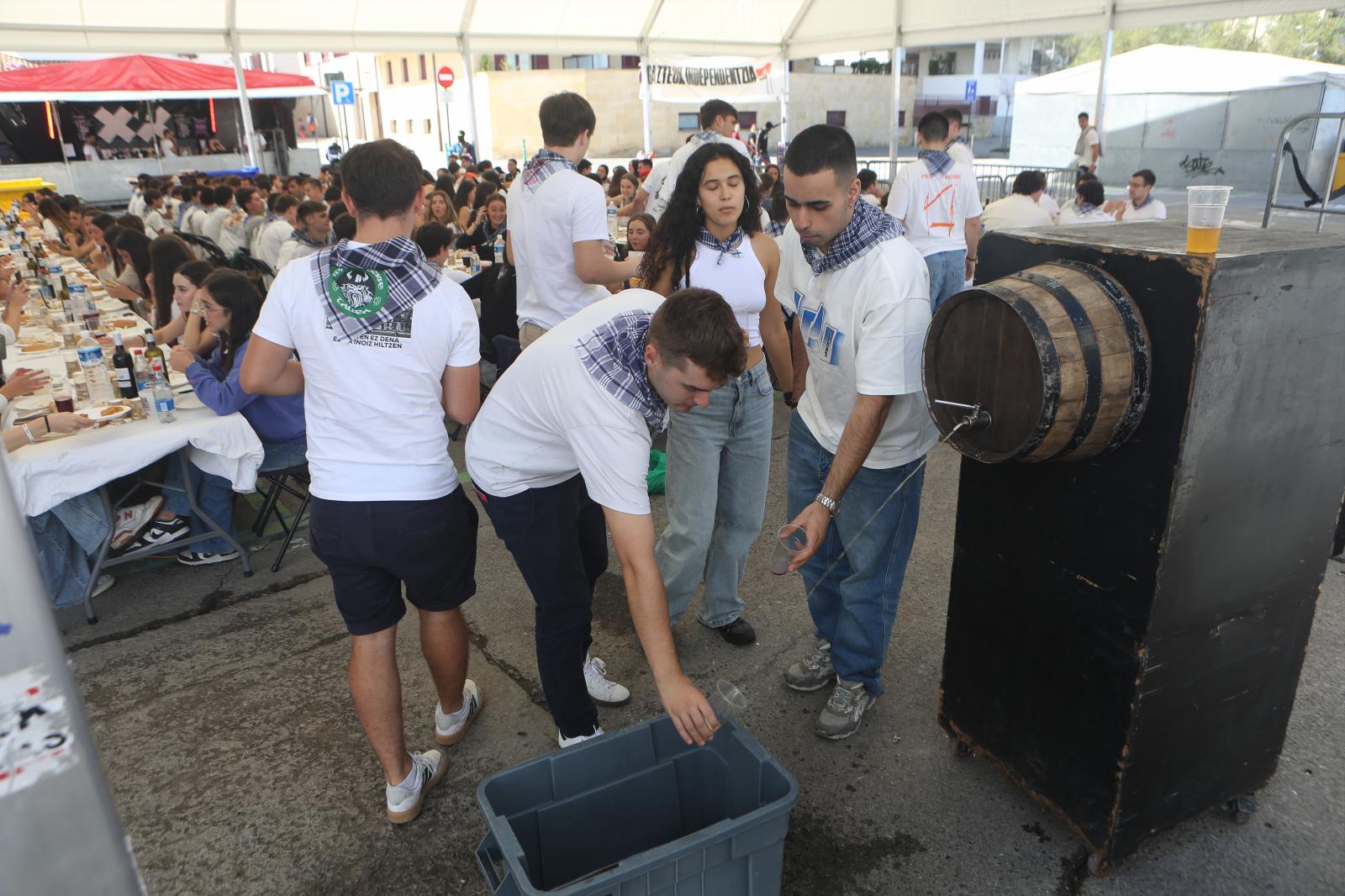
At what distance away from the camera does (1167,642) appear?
1975mm

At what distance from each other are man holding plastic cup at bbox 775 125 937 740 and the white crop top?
0.16 m

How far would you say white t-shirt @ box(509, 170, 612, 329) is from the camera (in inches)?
148

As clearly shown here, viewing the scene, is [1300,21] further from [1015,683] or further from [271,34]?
[1015,683]

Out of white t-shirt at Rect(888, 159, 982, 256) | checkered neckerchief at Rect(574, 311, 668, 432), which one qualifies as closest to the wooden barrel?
checkered neckerchief at Rect(574, 311, 668, 432)

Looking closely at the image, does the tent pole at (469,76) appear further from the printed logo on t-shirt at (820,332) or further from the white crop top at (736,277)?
the printed logo on t-shirt at (820,332)

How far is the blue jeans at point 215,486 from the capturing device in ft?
12.9

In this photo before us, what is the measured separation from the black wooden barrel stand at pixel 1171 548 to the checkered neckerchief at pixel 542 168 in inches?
84.7

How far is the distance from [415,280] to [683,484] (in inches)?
46.7

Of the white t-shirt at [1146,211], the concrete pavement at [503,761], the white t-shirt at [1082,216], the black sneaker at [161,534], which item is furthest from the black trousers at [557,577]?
the white t-shirt at [1146,211]

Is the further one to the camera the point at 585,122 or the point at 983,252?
the point at 585,122

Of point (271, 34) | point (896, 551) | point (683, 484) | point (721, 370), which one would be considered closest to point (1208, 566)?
point (896, 551)

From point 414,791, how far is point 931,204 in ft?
16.3

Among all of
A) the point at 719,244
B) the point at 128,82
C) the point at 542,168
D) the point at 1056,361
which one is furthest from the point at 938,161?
the point at 128,82

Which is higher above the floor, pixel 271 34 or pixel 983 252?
pixel 271 34
